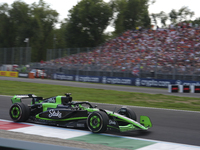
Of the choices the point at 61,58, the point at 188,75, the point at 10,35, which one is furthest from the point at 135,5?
the point at 10,35

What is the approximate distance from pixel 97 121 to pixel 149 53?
69.6 feet

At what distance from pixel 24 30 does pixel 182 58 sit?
40287mm

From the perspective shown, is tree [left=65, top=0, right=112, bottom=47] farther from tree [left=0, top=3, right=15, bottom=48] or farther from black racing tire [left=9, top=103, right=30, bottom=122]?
black racing tire [left=9, top=103, right=30, bottom=122]

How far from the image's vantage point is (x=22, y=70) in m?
35.3

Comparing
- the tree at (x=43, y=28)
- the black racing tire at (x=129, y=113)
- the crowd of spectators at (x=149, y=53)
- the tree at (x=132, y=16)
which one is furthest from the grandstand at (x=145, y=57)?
the tree at (x=43, y=28)

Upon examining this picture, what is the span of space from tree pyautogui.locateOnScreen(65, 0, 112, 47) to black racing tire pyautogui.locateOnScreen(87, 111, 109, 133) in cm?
3816

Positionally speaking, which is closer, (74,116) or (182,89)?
(74,116)

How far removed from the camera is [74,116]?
20.8 feet

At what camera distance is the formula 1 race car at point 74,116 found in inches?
→ 227

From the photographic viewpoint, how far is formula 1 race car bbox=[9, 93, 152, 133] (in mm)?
5773

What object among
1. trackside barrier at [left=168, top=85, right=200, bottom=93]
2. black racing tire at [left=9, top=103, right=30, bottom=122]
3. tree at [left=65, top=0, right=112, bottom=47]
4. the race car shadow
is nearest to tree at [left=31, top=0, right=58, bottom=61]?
tree at [left=65, top=0, right=112, bottom=47]

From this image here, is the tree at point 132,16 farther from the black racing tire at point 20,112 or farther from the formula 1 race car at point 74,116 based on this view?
the black racing tire at point 20,112

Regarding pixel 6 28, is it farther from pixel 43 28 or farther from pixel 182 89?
pixel 182 89

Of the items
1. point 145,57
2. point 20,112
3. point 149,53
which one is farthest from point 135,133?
point 149,53
